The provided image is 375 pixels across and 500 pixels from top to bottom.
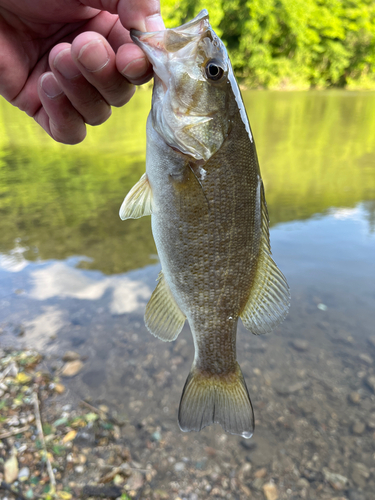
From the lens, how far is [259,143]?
11656 mm

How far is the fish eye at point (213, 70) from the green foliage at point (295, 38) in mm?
29851

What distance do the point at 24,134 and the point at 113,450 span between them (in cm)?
1118

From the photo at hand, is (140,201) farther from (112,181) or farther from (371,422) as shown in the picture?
(112,181)

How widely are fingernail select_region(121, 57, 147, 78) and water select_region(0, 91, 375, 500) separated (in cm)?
253

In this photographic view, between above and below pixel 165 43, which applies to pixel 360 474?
below

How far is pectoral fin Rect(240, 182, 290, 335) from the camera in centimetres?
163

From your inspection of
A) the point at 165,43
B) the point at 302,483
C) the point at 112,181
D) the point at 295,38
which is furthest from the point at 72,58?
the point at 295,38

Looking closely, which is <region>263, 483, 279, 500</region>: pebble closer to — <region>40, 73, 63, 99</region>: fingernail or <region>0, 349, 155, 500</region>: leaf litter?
<region>0, 349, 155, 500</region>: leaf litter

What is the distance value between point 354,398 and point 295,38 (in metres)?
36.9

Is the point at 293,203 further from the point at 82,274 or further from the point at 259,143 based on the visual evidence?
the point at 259,143

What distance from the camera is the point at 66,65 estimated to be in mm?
1642

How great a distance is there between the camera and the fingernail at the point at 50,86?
1.87 m

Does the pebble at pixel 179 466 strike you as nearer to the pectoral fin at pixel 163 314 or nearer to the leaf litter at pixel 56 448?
the leaf litter at pixel 56 448

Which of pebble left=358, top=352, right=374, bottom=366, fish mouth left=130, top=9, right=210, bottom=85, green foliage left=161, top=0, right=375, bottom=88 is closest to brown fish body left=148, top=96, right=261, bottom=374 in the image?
fish mouth left=130, top=9, right=210, bottom=85
